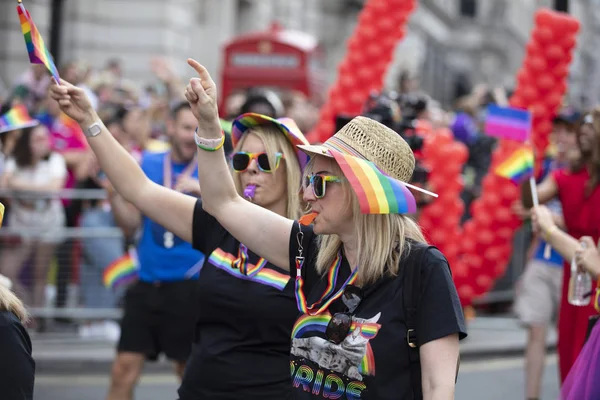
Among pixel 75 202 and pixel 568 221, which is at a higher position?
pixel 568 221

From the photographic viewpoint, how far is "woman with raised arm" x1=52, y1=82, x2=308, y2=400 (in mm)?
4590

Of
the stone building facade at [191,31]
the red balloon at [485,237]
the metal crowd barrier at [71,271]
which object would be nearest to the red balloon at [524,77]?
the red balloon at [485,237]

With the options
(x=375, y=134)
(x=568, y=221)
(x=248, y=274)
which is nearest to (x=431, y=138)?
(x=568, y=221)

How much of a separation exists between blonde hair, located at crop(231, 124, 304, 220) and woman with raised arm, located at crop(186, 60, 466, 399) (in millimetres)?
1141

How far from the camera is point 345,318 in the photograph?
11.6 ft

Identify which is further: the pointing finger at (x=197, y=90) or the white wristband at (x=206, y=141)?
the white wristband at (x=206, y=141)

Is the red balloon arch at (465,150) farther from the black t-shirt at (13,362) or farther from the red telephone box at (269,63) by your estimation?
the red telephone box at (269,63)

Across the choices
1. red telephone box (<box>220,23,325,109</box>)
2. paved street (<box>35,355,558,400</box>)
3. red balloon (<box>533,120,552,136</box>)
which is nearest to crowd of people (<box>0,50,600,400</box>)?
paved street (<box>35,355,558,400</box>)

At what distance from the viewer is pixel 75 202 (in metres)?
11.0

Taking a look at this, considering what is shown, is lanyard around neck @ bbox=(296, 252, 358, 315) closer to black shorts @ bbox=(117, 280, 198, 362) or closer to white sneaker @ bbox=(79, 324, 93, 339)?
black shorts @ bbox=(117, 280, 198, 362)

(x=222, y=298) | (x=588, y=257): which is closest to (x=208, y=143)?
(x=222, y=298)

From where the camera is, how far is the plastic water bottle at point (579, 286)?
17.4ft

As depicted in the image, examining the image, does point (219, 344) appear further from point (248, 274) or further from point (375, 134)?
point (375, 134)

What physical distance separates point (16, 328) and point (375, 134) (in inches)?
49.0
